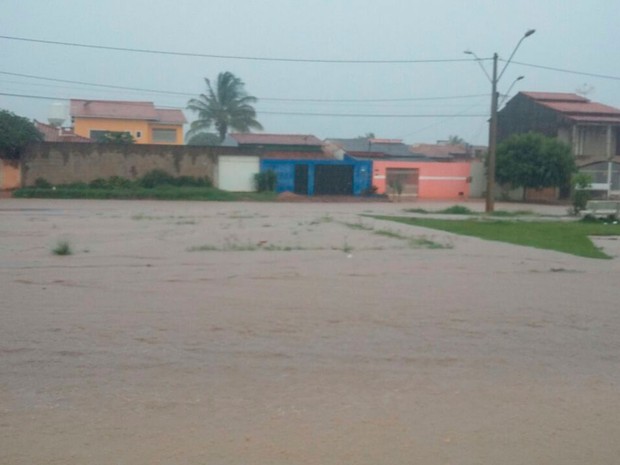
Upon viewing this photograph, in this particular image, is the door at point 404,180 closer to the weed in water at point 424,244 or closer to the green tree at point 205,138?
the green tree at point 205,138

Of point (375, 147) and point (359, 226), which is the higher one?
point (375, 147)

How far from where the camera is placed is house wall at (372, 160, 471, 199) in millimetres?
61156

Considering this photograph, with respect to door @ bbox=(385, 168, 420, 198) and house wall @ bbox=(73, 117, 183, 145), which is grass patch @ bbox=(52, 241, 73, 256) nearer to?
door @ bbox=(385, 168, 420, 198)

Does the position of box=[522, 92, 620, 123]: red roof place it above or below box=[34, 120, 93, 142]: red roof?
above

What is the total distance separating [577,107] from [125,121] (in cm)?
3625

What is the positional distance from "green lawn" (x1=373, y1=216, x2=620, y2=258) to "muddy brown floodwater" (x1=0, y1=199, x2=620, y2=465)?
16.8ft

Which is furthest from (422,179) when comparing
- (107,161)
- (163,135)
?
(107,161)

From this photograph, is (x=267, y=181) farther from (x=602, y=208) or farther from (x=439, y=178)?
(x=602, y=208)

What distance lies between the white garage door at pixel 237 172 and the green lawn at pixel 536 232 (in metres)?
23.3

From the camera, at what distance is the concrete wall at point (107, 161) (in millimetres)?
51594

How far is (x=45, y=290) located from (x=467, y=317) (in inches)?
244

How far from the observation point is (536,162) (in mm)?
56062

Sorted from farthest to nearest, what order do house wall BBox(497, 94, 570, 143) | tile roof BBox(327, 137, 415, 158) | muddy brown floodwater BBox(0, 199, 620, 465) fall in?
tile roof BBox(327, 137, 415, 158) < house wall BBox(497, 94, 570, 143) < muddy brown floodwater BBox(0, 199, 620, 465)

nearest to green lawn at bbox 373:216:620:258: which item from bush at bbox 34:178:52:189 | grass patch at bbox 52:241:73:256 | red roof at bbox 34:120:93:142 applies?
grass patch at bbox 52:241:73:256
